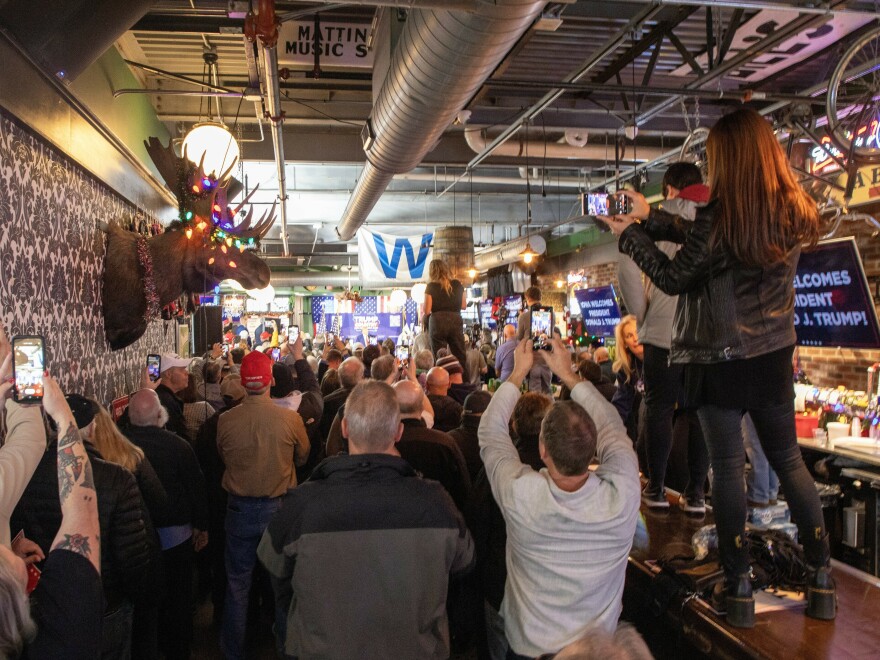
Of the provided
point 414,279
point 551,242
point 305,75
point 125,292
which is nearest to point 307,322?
point 551,242

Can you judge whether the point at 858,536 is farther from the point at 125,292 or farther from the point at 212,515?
the point at 125,292

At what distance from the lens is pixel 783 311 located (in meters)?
2.25

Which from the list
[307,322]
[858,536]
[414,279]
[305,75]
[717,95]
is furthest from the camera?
[307,322]

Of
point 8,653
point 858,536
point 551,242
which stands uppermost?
point 551,242

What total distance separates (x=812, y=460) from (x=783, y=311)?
265 cm

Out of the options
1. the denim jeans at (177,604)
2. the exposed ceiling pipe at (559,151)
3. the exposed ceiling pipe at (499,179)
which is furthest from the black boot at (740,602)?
the exposed ceiling pipe at (499,179)

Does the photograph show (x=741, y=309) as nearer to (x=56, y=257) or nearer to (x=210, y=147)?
(x=56, y=257)

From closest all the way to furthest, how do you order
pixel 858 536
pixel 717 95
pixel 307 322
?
pixel 858 536 < pixel 717 95 < pixel 307 322

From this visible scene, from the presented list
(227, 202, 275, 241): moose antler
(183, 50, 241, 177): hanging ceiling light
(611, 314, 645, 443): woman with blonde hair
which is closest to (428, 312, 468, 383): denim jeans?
(611, 314, 645, 443): woman with blonde hair

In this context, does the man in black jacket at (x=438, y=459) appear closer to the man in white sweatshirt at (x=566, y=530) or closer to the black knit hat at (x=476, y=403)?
the black knit hat at (x=476, y=403)

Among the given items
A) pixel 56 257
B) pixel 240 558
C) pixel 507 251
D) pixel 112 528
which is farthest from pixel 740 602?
pixel 507 251

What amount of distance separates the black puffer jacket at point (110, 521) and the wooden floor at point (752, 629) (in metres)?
2.05

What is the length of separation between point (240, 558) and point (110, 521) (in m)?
1.42

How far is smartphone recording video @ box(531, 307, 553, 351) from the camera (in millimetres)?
2631
